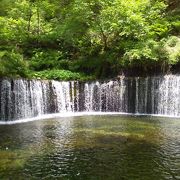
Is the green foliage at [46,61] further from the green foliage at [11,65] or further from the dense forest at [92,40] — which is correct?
the green foliage at [11,65]

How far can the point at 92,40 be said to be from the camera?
85.7ft

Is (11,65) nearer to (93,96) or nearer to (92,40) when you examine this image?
(93,96)

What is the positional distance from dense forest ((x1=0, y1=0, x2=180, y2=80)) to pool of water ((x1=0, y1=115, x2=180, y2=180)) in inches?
210

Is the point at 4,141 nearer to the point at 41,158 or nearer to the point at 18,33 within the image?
the point at 41,158

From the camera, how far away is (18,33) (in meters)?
27.4

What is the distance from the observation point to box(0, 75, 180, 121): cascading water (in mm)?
20766

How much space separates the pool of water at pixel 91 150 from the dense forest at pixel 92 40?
5330 millimetres

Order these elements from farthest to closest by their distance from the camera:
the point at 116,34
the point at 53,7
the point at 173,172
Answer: the point at 53,7
the point at 116,34
the point at 173,172

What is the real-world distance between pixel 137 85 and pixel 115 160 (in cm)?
1152

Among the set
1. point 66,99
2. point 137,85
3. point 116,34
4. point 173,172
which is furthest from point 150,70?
point 173,172

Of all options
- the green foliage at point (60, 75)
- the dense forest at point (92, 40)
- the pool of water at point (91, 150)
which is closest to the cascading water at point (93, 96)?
the green foliage at point (60, 75)

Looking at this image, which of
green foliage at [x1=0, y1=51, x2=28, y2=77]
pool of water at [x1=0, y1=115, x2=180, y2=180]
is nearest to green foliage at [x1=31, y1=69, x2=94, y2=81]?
green foliage at [x1=0, y1=51, x2=28, y2=77]

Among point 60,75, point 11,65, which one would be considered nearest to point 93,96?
point 60,75

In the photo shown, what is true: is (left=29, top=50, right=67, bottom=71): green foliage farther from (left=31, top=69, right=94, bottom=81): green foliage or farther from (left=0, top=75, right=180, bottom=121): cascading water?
(left=0, top=75, right=180, bottom=121): cascading water
